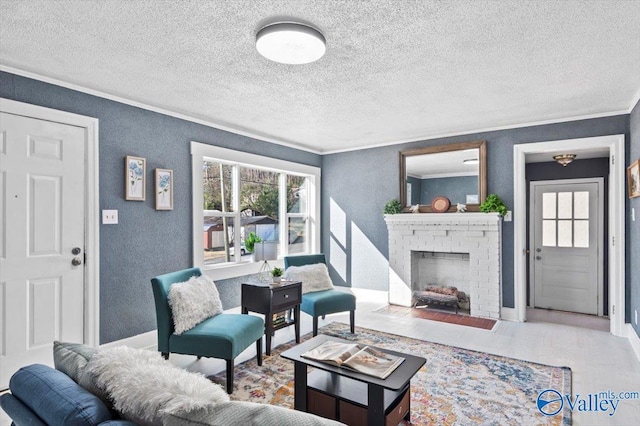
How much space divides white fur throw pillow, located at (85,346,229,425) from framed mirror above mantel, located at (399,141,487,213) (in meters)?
4.45

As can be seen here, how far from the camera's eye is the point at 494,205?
4531mm

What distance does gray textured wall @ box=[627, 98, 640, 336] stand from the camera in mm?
3453

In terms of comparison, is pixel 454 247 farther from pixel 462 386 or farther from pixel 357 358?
pixel 357 358

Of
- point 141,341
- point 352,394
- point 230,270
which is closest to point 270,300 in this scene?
point 230,270

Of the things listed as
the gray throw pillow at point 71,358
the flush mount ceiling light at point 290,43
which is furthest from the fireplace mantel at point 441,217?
the gray throw pillow at point 71,358

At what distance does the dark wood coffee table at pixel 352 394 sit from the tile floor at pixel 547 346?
3.69 ft

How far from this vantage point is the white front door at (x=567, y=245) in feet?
16.4

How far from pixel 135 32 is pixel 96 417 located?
216cm

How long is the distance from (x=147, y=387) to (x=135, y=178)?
9.62 feet

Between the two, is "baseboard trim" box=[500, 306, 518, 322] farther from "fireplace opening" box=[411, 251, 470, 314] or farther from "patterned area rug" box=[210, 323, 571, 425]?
"patterned area rug" box=[210, 323, 571, 425]

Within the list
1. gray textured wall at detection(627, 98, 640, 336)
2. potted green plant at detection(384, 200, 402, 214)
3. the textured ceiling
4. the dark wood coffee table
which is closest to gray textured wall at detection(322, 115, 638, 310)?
potted green plant at detection(384, 200, 402, 214)

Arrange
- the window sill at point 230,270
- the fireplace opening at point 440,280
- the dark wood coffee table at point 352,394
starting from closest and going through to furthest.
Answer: the dark wood coffee table at point 352,394, the window sill at point 230,270, the fireplace opening at point 440,280

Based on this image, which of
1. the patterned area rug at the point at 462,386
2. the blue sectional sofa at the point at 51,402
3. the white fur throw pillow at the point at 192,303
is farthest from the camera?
the white fur throw pillow at the point at 192,303

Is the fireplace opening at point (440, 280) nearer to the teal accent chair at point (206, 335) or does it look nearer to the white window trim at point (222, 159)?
the white window trim at point (222, 159)
